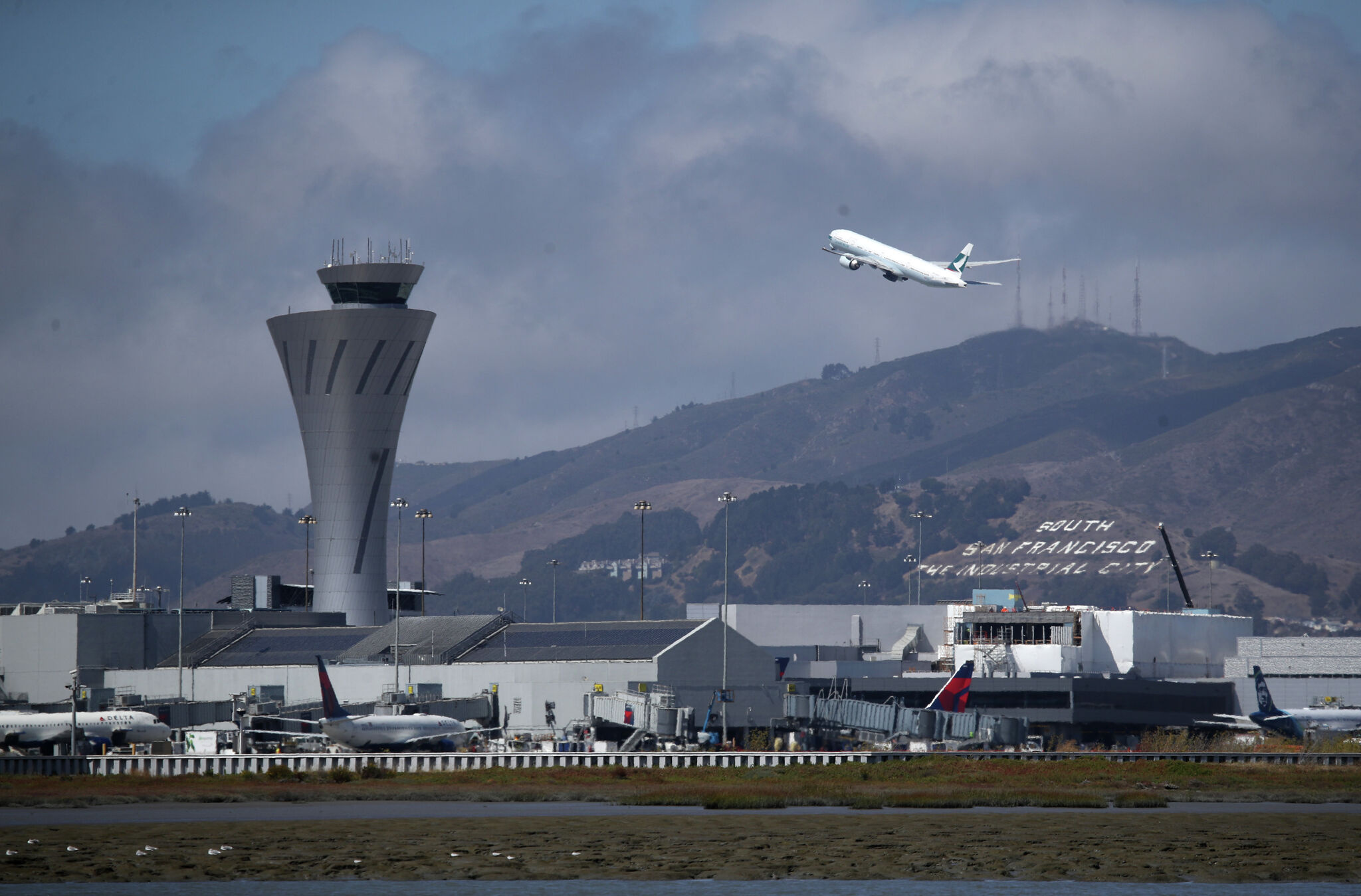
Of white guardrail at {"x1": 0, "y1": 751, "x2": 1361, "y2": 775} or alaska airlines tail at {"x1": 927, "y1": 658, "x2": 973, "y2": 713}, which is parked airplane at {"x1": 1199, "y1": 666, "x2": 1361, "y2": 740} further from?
white guardrail at {"x1": 0, "y1": 751, "x2": 1361, "y2": 775}

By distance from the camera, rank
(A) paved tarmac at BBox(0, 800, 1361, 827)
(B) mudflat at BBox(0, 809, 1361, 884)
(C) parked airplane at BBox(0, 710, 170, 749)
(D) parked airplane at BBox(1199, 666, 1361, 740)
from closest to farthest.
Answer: (B) mudflat at BBox(0, 809, 1361, 884) → (A) paved tarmac at BBox(0, 800, 1361, 827) → (C) parked airplane at BBox(0, 710, 170, 749) → (D) parked airplane at BBox(1199, 666, 1361, 740)

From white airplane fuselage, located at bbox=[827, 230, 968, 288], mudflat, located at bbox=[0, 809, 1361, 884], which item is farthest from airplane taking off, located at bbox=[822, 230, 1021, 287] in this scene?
mudflat, located at bbox=[0, 809, 1361, 884]

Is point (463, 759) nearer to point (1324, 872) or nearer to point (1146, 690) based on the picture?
point (1324, 872)

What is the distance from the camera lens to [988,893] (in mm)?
65125

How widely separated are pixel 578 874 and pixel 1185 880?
2380cm

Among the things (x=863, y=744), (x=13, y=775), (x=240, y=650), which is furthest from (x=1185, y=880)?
(x=240, y=650)

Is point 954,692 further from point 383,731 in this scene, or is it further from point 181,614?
point 181,614

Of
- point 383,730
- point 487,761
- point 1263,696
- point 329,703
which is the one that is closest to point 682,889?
point 487,761

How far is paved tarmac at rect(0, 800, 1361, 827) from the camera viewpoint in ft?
286

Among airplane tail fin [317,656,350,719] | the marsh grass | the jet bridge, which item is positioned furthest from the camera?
the jet bridge

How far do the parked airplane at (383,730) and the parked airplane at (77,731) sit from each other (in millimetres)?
15887

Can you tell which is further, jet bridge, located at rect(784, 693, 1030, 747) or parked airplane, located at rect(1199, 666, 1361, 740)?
parked airplane, located at rect(1199, 666, 1361, 740)

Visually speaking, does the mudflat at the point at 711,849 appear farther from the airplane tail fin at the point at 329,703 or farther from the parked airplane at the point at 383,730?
the airplane tail fin at the point at 329,703

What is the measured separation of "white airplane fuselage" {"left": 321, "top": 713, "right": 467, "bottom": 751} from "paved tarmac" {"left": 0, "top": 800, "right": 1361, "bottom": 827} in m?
34.7
